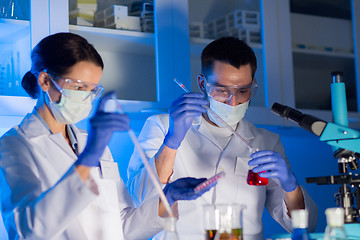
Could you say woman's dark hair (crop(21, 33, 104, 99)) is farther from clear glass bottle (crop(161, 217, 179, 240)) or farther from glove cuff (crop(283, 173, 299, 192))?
glove cuff (crop(283, 173, 299, 192))

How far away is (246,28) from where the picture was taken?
115 inches

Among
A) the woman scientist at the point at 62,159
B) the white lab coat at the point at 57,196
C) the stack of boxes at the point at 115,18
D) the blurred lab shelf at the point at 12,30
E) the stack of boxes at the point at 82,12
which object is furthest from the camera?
the stack of boxes at the point at 115,18

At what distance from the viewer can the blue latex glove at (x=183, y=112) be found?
1920 millimetres

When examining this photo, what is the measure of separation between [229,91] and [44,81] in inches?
30.7

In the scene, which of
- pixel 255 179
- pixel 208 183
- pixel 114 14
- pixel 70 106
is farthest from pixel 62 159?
pixel 114 14

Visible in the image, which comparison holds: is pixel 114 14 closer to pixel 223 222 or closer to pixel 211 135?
pixel 211 135

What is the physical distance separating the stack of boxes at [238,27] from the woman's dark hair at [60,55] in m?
1.23

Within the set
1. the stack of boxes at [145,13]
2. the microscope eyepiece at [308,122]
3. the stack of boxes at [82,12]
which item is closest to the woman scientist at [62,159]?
the microscope eyepiece at [308,122]

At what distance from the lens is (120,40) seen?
102 inches

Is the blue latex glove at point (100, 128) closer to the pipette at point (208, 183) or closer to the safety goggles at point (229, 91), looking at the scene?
the pipette at point (208, 183)

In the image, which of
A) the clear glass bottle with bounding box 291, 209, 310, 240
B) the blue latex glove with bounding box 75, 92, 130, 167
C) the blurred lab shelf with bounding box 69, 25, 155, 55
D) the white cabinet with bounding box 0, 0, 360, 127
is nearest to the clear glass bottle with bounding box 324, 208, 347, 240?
the clear glass bottle with bounding box 291, 209, 310, 240

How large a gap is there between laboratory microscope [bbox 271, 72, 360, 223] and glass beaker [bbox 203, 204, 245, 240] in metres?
0.47

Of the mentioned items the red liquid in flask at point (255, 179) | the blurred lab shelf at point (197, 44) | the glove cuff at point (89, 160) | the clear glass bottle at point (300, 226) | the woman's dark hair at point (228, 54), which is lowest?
the clear glass bottle at point (300, 226)

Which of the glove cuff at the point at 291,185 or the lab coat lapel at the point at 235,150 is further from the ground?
the lab coat lapel at the point at 235,150
